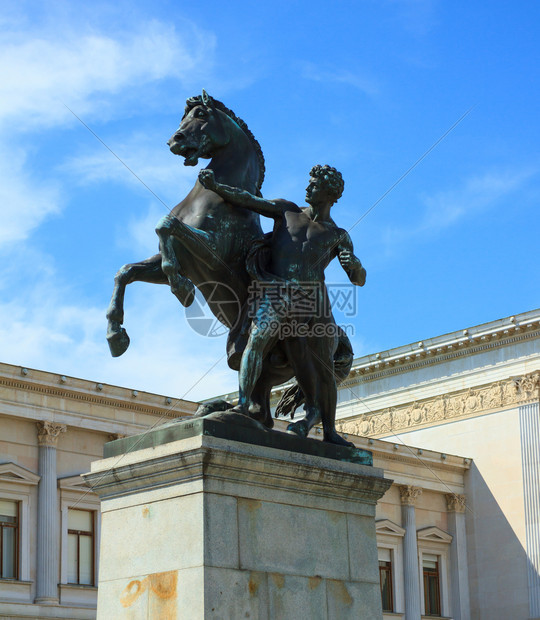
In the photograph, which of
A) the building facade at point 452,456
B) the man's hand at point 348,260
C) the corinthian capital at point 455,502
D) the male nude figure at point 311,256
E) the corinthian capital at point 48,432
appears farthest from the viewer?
the corinthian capital at point 455,502

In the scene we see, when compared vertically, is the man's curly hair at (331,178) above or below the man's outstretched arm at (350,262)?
above

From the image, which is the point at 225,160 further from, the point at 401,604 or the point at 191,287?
the point at 401,604

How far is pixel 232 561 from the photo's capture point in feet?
23.5

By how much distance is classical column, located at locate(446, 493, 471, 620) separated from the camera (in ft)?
137

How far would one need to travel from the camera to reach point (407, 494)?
40.8 m

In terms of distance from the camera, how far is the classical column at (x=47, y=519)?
3005 cm

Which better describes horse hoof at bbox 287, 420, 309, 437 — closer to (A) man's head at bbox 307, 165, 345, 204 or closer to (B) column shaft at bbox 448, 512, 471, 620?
(A) man's head at bbox 307, 165, 345, 204

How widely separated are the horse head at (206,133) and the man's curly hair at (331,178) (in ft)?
2.03

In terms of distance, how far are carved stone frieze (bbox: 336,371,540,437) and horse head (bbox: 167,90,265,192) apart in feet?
109

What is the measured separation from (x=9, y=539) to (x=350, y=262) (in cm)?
2394

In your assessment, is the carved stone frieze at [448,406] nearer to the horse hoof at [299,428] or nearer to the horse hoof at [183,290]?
the horse hoof at [299,428]

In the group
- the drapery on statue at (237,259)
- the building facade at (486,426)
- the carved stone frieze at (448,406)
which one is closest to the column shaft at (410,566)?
the building facade at (486,426)

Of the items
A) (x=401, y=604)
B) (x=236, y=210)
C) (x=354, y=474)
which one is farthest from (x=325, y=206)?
(x=401, y=604)

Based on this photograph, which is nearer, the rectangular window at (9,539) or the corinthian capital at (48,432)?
the rectangular window at (9,539)
